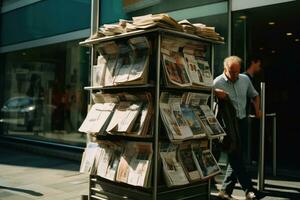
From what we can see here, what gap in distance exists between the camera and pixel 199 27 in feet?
13.5

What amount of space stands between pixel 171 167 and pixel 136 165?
326 mm

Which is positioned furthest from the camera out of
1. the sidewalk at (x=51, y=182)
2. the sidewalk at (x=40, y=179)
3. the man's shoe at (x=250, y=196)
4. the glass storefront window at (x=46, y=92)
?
the glass storefront window at (x=46, y=92)

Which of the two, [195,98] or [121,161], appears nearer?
[121,161]

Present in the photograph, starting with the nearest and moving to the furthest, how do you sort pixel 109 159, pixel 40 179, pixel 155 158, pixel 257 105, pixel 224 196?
1. pixel 155 158
2. pixel 109 159
3. pixel 224 196
4. pixel 257 105
5. pixel 40 179

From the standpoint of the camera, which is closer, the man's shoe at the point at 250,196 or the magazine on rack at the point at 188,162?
the magazine on rack at the point at 188,162

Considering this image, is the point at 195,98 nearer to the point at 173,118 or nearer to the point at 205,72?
the point at 205,72

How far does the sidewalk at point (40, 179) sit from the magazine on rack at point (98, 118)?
6.40 feet

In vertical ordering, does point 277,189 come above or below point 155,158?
below

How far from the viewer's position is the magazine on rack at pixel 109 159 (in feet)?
13.0

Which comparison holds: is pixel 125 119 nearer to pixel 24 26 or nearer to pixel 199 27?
pixel 199 27

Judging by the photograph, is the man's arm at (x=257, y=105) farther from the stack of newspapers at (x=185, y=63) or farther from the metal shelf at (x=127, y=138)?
the metal shelf at (x=127, y=138)

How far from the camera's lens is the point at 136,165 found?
3.73m

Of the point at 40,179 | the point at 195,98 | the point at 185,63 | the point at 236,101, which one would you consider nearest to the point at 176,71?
the point at 185,63

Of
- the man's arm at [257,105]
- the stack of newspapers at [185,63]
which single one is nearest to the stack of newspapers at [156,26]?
the stack of newspapers at [185,63]
